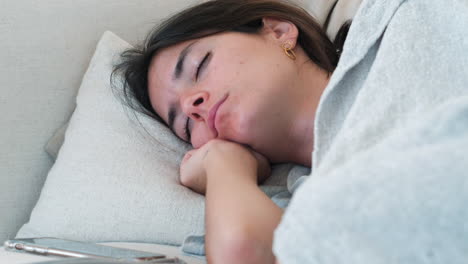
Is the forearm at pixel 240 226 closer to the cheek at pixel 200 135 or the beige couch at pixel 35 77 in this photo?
the cheek at pixel 200 135

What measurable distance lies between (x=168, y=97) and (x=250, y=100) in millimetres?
203

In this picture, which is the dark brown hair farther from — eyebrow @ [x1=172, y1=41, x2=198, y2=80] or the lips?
the lips

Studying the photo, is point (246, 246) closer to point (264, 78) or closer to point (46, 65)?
point (264, 78)

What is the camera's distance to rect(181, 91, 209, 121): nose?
0.96 m

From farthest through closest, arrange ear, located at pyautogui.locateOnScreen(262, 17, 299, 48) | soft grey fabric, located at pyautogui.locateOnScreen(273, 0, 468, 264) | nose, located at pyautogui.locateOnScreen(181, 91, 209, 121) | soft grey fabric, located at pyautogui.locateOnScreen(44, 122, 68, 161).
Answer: soft grey fabric, located at pyautogui.locateOnScreen(44, 122, 68, 161), ear, located at pyautogui.locateOnScreen(262, 17, 299, 48), nose, located at pyautogui.locateOnScreen(181, 91, 209, 121), soft grey fabric, located at pyautogui.locateOnScreen(273, 0, 468, 264)

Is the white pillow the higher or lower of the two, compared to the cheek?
lower

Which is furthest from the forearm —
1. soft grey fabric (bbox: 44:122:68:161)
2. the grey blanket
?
soft grey fabric (bbox: 44:122:68:161)

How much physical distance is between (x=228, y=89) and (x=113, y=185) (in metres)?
0.25

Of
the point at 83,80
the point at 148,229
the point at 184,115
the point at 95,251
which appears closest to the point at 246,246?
the point at 95,251

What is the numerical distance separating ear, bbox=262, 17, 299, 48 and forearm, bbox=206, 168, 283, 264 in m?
0.41

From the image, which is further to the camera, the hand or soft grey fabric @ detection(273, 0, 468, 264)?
the hand

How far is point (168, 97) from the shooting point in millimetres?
1051

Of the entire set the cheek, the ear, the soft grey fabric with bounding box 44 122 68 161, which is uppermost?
the ear

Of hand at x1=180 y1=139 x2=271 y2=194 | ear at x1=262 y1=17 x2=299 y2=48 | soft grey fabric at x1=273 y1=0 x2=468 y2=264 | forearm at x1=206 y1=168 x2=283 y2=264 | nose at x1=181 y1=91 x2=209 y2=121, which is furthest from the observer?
ear at x1=262 y1=17 x2=299 y2=48
